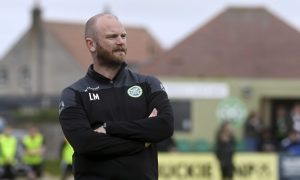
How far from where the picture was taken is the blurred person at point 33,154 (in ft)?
74.6

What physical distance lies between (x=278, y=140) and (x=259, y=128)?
1197mm

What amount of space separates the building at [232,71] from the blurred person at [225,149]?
11880mm

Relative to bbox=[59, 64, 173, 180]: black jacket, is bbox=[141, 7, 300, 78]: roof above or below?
below

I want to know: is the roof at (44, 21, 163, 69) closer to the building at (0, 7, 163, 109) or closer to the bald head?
the building at (0, 7, 163, 109)

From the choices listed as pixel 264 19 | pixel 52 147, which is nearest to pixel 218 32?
pixel 264 19

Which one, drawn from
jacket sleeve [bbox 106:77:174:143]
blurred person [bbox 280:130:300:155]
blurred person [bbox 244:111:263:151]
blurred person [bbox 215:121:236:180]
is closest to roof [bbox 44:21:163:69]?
blurred person [bbox 244:111:263:151]

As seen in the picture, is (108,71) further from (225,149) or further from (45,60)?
(45,60)

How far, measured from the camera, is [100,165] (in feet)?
16.6

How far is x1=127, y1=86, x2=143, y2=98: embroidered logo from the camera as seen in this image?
5.14m

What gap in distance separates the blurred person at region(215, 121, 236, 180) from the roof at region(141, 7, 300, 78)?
17.5m

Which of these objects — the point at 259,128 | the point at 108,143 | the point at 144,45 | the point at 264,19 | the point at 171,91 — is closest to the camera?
the point at 108,143

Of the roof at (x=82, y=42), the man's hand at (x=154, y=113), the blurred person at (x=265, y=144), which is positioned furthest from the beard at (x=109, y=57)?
the roof at (x=82, y=42)

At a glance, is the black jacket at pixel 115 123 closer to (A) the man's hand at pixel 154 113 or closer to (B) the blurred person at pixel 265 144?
(A) the man's hand at pixel 154 113

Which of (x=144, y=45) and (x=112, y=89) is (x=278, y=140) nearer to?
(x=112, y=89)
